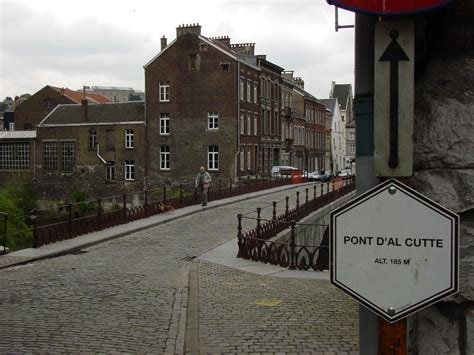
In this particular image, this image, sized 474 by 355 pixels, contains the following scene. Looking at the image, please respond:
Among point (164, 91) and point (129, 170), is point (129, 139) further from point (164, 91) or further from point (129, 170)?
point (164, 91)

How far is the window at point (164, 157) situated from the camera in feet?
179

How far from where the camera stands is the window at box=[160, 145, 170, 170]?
54.6 meters

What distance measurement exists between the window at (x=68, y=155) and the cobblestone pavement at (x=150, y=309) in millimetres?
47505

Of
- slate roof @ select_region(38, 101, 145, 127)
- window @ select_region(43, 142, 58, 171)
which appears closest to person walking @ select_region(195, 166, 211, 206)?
slate roof @ select_region(38, 101, 145, 127)

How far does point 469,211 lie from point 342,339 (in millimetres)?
3926

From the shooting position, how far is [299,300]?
8609 millimetres

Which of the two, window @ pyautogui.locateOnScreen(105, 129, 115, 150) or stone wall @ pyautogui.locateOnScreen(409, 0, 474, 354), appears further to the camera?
window @ pyautogui.locateOnScreen(105, 129, 115, 150)

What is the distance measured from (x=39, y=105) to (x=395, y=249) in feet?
225

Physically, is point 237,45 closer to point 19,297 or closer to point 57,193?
point 57,193

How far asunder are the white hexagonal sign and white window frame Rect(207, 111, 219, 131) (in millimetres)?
50328

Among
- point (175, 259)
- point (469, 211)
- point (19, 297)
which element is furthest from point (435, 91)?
point (175, 259)

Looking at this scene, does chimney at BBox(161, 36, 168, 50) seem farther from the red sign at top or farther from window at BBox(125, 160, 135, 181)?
the red sign at top

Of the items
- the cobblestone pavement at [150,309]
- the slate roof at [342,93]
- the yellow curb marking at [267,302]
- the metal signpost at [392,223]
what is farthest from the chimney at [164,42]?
the metal signpost at [392,223]

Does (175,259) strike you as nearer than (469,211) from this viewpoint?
No
